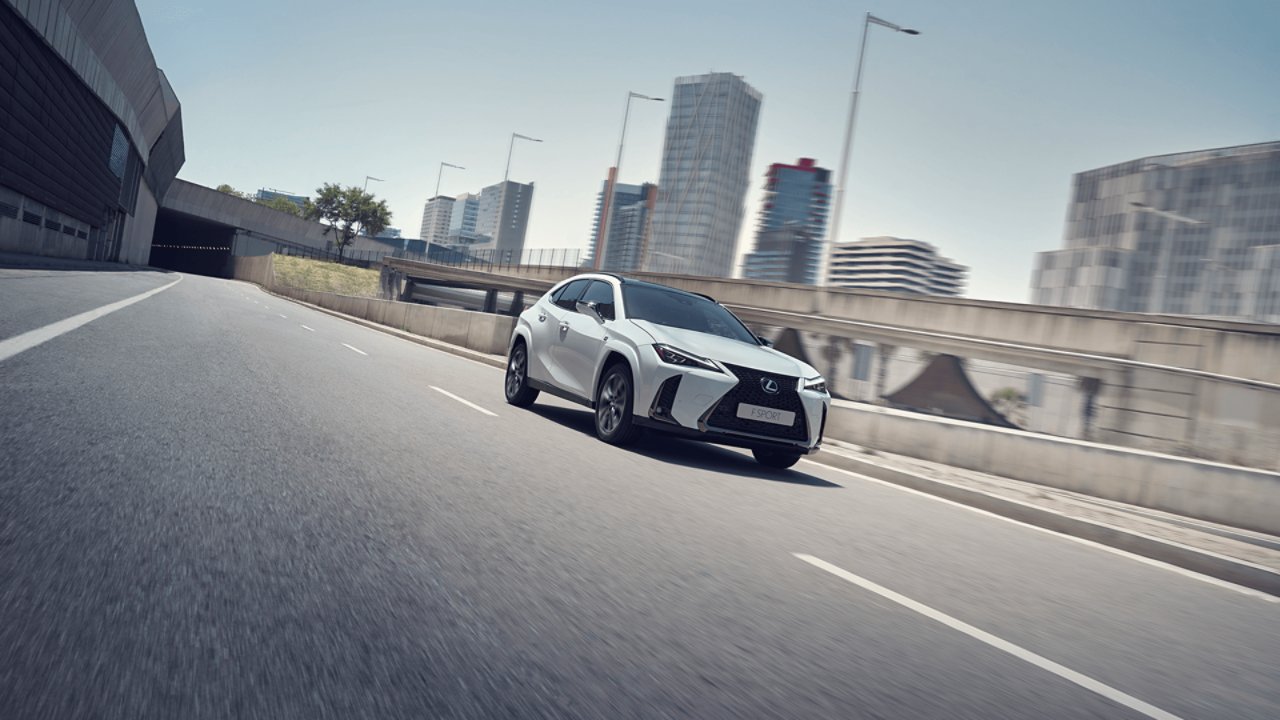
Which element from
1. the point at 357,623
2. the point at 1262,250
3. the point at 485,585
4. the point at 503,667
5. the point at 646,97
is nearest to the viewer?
the point at 503,667

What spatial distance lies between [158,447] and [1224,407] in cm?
1217

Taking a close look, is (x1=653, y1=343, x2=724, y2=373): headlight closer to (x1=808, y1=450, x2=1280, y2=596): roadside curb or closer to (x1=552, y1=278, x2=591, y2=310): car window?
(x1=552, y1=278, x2=591, y2=310): car window

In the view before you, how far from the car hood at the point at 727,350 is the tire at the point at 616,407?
20.6 inches

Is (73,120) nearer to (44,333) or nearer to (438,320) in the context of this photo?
(438,320)

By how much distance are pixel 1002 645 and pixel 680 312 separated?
20.1 feet

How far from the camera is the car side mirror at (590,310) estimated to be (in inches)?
376

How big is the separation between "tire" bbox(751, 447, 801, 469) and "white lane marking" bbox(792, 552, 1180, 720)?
389 cm

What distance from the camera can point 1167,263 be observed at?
411 feet

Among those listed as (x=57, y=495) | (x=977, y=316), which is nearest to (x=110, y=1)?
(x=977, y=316)

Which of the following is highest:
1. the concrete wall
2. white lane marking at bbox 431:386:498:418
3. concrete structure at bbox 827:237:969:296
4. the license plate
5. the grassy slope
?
concrete structure at bbox 827:237:969:296

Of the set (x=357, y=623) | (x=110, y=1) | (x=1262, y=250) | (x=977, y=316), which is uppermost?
(x=1262, y=250)

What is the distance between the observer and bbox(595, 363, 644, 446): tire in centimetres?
838

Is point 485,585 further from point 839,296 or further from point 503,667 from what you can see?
point 839,296

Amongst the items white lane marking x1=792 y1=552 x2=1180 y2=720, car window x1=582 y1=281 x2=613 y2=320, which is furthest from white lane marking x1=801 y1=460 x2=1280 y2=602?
white lane marking x1=792 y1=552 x2=1180 y2=720
